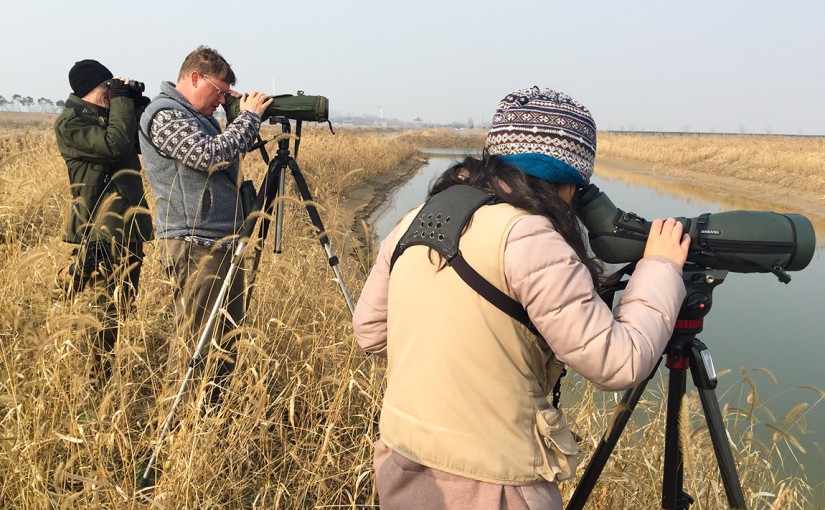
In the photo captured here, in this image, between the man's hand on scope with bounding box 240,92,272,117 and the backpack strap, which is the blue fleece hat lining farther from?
the man's hand on scope with bounding box 240,92,272,117

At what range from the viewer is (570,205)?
110 centimetres

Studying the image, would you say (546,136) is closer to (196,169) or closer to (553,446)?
(553,446)

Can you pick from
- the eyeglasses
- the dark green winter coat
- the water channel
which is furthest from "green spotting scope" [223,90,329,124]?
the water channel

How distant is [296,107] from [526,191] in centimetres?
157

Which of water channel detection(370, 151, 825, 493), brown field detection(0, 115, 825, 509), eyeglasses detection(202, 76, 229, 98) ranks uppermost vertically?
eyeglasses detection(202, 76, 229, 98)

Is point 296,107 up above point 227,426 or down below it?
above

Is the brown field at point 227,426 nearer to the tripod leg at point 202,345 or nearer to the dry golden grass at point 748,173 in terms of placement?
the tripod leg at point 202,345

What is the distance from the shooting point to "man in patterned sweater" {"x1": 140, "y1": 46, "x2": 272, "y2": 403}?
2223 millimetres

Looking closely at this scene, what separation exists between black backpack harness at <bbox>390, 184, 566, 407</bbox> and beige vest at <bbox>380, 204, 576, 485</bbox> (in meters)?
0.01

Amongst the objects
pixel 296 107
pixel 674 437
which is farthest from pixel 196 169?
pixel 674 437

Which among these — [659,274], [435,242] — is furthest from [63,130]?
[659,274]

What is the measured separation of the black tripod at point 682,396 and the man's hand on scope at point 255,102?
1.68m

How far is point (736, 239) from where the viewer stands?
1.23m

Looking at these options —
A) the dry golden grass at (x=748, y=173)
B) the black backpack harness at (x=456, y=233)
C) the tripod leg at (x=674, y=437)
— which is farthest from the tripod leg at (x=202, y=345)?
the dry golden grass at (x=748, y=173)
